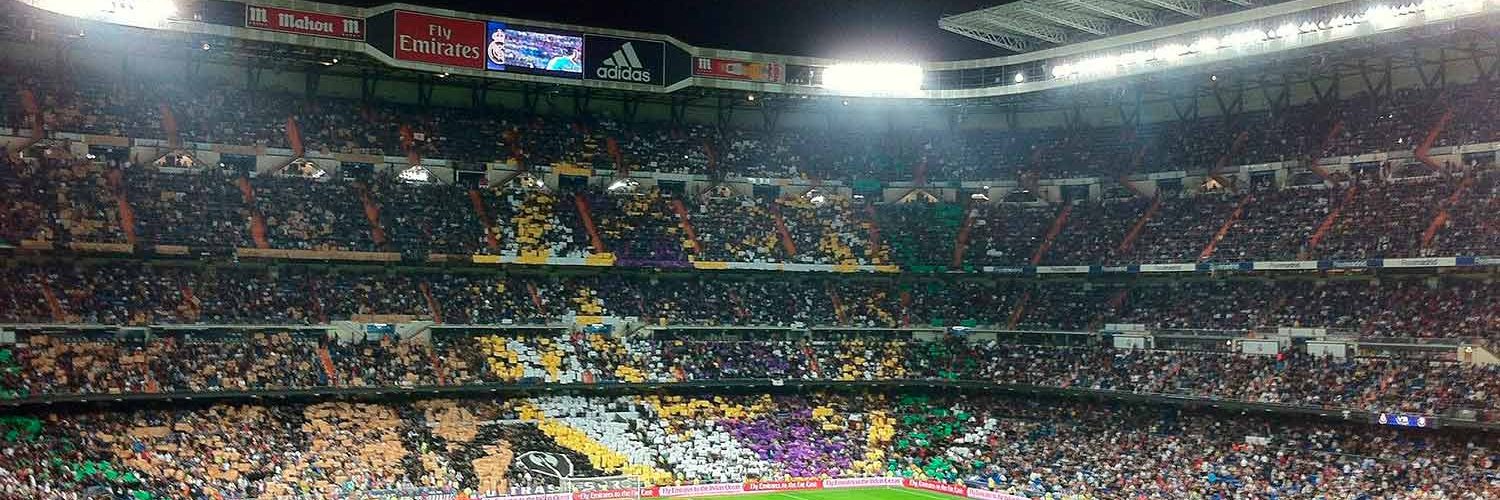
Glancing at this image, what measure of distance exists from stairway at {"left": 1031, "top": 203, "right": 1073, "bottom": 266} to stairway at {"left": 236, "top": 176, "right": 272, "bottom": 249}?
123ft

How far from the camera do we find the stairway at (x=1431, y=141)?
5809 cm

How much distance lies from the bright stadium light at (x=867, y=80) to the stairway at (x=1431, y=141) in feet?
80.0

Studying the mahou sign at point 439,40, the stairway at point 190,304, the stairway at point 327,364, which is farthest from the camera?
the mahou sign at point 439,40

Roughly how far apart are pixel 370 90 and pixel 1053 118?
123 feet

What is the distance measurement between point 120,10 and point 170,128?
7.56 metres

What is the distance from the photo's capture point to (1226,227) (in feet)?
205

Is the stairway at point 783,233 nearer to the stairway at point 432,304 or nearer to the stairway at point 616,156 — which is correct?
the stairway at point 616,156

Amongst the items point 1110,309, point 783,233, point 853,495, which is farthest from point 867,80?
point 853,495

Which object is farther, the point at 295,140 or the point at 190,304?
the point at 295,140

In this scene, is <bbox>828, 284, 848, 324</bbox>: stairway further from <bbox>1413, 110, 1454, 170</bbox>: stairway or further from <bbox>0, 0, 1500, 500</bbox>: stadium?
<bbox>1413, 110, 1454, 170</bbox>: stairway

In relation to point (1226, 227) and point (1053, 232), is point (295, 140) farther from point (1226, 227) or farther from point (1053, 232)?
point (1226, 227)

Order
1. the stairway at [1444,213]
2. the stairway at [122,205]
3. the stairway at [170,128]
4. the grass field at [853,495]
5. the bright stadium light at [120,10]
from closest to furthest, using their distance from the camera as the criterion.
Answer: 1. the bright stadium light at [120,10]
2. the stairway at [1444,213]
3. the stairway at [122,205]
4. the grass field at [853,495]
5. the stairway at [170,128]

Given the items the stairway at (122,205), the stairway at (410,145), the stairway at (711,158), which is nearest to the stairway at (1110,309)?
the stairway at (711,158)

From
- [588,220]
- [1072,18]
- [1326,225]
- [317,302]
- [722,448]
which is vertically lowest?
[722,448]
